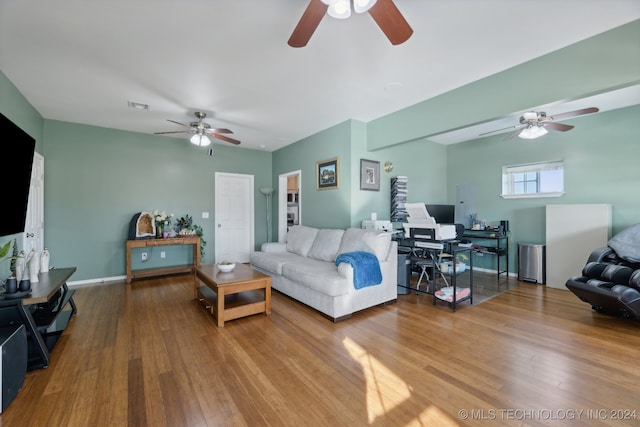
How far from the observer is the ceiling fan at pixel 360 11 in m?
1.49

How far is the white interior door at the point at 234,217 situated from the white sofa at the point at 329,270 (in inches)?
64.4

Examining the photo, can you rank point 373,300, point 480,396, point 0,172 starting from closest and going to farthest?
1. point 480,396
2. point 0,172
3. point 373,300

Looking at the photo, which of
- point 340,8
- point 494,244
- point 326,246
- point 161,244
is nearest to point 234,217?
point 161,244

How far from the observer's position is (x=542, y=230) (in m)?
4.57

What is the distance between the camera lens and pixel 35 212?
3.79 metres

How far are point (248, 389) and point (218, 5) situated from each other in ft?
8.67

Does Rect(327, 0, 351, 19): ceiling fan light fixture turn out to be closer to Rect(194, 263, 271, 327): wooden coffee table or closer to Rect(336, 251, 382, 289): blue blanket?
Rect(336, 251, 382, 289): blue blanket

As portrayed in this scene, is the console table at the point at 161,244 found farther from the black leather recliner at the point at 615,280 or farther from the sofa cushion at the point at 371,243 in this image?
the black leather recliner at the point at 615,280

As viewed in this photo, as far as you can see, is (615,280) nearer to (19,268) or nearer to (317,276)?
(317,276)

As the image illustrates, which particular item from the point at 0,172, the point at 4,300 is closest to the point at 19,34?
the point at 0,172

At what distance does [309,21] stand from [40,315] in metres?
3.44

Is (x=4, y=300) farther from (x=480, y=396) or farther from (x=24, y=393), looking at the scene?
(x=480, y=396)

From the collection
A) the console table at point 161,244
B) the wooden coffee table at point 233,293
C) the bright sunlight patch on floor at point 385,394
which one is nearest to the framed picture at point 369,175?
the wooden coffee table at point 233,293

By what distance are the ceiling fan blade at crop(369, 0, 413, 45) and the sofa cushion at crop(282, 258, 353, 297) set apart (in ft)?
7.28
